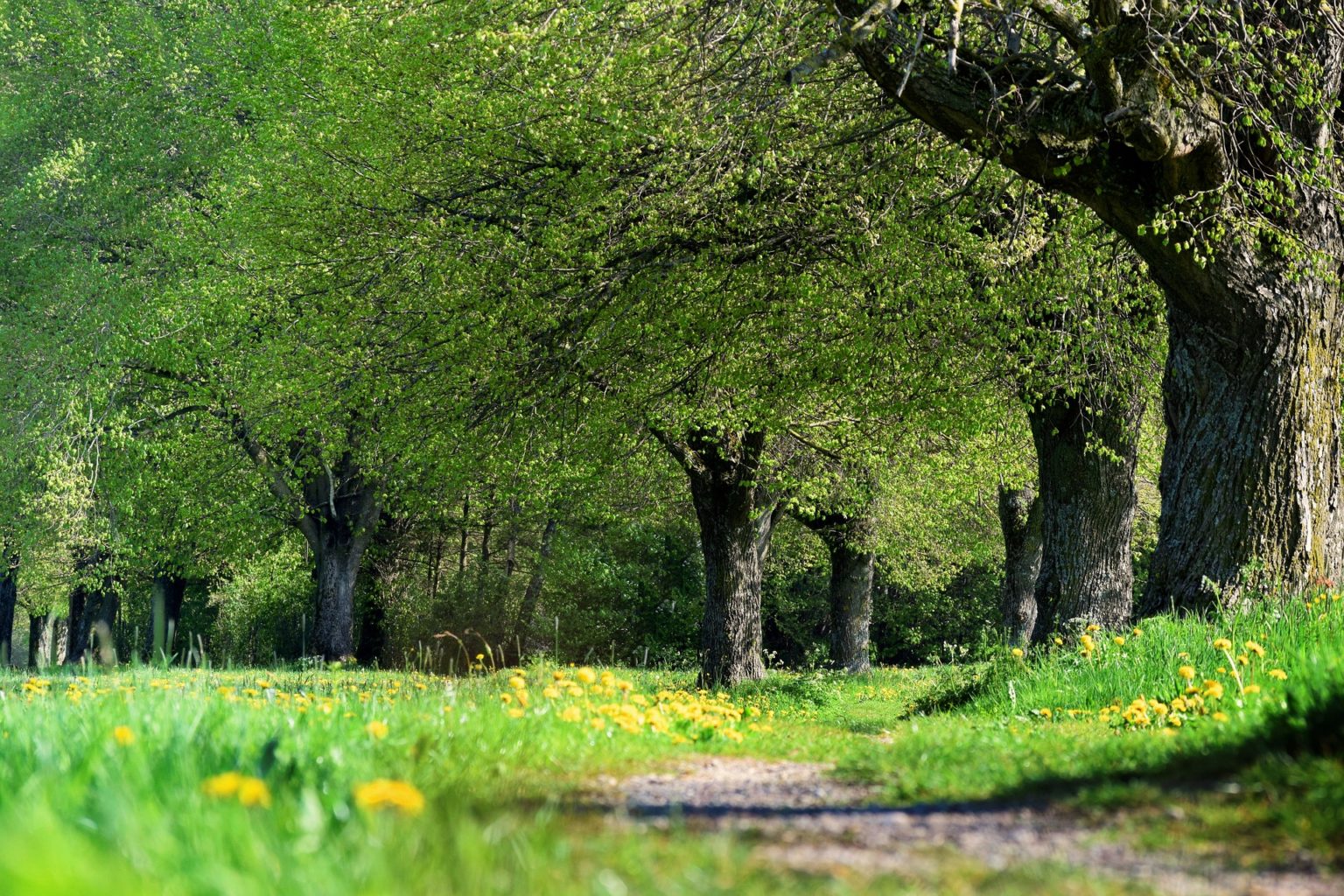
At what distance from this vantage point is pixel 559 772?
189 inches

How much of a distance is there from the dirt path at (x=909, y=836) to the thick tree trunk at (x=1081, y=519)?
10.3 meters

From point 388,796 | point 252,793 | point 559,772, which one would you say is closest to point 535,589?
point 559,772

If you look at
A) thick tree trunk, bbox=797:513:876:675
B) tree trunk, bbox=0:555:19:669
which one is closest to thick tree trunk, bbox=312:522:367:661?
thick tree trunk, bbox=797:513:876:675

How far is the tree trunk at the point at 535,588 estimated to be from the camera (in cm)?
2977

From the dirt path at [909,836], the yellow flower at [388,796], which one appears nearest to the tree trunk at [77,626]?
the dirt path at [909,836]

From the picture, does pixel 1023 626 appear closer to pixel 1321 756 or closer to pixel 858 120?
pixel 858 120

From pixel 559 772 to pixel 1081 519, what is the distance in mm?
10791

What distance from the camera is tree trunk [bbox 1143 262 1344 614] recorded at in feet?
30.8

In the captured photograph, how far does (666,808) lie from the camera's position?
3.91 metres

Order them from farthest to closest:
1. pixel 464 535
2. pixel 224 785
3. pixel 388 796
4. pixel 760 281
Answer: pixel 464 535 → pixel 760 281 → pixel 224 785 → pixel 388 796

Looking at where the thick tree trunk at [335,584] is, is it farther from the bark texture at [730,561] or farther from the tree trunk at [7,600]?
the bark texture at [730,561]

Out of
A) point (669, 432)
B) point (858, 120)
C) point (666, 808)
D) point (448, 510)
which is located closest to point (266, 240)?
point (669, 432)

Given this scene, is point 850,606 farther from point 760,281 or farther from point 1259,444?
point 1259,444

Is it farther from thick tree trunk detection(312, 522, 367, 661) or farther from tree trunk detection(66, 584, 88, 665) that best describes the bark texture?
tree trunk detection(66, 584, 88, 665)
